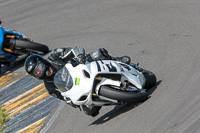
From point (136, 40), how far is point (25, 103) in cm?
363

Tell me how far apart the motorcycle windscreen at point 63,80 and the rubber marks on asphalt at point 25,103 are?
2.66 meters

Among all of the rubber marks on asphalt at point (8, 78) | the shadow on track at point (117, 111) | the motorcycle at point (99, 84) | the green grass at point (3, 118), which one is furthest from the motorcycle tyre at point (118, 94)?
the rubber marks on asphalt at point (8, 78)

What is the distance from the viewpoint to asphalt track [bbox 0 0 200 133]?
7.95 metres

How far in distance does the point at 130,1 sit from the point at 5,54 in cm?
465

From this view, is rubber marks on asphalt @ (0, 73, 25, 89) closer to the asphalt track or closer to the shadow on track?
the asphalt track

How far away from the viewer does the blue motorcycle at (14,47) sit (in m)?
13.2

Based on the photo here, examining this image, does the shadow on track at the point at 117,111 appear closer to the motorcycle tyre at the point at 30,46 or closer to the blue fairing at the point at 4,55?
the motorcycle tyre at the point at 30,46

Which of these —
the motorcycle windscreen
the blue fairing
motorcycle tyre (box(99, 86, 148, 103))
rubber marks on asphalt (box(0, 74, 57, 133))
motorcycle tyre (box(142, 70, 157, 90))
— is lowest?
rubber marks on asphalt (box(0, 74, 57, 133))

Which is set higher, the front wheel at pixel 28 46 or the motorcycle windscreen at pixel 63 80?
the motorcycle windscreen at pixel 63 80

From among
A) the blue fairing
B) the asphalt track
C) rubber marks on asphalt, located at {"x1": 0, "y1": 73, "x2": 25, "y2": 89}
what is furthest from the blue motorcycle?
the asphalt track

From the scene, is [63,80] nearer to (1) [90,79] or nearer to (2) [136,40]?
(1) [90,79]

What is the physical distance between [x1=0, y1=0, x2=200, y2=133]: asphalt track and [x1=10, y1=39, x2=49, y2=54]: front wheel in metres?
0.93

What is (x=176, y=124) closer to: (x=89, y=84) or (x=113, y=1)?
(x=89, y=84)

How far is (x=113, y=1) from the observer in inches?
603
